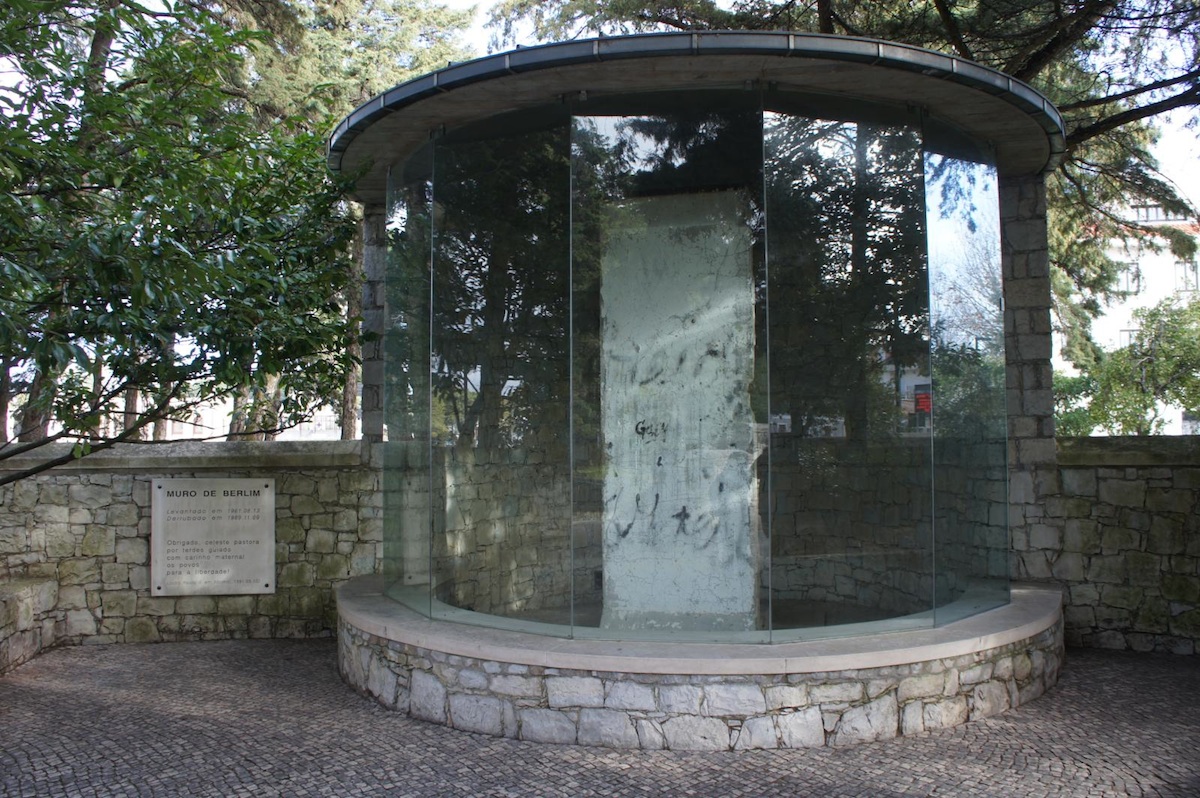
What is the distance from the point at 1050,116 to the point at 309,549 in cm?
608

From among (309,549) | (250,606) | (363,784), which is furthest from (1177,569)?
(250,606)

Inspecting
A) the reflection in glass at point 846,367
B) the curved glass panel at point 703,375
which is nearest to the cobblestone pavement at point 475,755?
the curved glass panel at point 703,375

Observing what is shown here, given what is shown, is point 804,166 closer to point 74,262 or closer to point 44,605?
point 74,262

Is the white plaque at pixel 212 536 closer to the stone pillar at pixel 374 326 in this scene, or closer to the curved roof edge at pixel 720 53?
the stone pillar at pixel 374 326

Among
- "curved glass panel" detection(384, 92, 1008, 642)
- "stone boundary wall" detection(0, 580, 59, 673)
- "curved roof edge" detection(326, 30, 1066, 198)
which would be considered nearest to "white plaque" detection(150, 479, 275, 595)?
"stone boundary wall" detection(0, 580, 59, 673)

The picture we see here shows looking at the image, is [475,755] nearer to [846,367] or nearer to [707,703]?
[707,703]

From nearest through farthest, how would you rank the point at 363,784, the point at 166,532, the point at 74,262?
the point at 74,262
the point at 363,784
the point at 166,532

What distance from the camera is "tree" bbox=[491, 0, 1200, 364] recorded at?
723 cm

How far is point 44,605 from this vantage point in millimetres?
6672

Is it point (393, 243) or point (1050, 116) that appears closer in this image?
point (1050, 116)

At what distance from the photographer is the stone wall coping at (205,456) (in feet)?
22.9

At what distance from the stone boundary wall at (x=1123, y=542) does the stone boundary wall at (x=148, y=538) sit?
5.23 m

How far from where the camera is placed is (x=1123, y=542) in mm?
6449

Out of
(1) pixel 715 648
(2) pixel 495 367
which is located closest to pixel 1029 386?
(1) pixel 715 648
